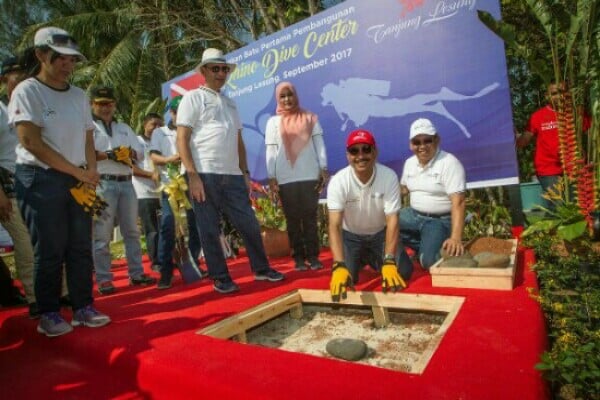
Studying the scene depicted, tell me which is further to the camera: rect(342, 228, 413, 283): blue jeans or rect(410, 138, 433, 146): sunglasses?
rect(410, 138, 433, 146): sunglasses

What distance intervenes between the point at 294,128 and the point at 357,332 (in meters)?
2.06

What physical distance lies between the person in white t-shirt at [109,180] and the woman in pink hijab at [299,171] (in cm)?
142

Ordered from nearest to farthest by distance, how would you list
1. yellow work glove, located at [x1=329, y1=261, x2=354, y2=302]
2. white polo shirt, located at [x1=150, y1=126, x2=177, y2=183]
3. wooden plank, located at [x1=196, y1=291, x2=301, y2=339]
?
wooden plank, located at [x1=196, y1=291, x2=301, y2=339] < yellow work glove, located at [x1=329, y1=261, x2=354, y2=302] < white polo shirt, located at [x1=150, y1=126, x2=177, y2=183]

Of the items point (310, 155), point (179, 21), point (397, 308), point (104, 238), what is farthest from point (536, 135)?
point (179, 21)

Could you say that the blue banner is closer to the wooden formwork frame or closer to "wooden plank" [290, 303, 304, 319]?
the wooden formwork frame

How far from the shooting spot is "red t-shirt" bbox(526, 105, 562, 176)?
4.29 meters

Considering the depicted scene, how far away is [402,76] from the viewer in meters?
4.66

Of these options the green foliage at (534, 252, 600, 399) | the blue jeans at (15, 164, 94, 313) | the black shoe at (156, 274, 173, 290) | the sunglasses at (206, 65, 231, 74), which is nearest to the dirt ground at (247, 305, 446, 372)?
the green foliage at (534, 252, 600, 399)

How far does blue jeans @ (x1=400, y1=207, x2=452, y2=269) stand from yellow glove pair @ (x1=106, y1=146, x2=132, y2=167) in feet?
8.64

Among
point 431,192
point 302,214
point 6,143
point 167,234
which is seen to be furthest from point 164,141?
point 431,192

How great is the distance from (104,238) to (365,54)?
3.58 metres

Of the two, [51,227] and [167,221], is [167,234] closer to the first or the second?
[167,221]

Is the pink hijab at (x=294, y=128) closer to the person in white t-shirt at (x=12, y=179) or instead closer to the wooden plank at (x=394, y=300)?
the wooden plank at (x=394, y=300)

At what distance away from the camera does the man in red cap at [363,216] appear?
2.80 m
